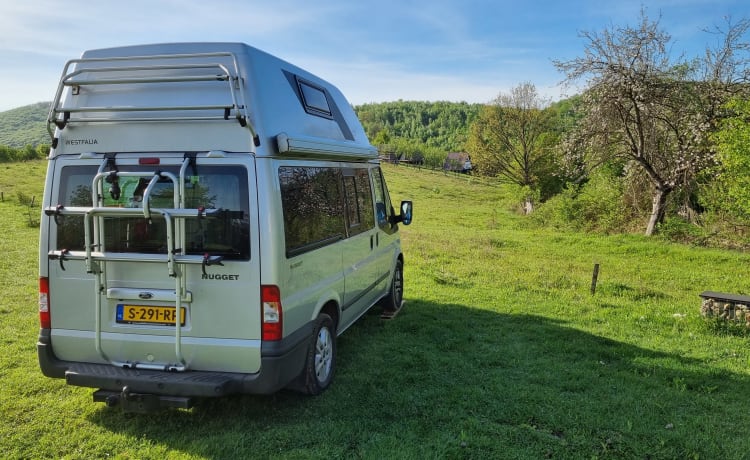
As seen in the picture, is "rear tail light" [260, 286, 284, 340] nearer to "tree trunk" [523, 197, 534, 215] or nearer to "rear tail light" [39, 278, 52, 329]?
"rear tail light" [39, 278, 52, 329]

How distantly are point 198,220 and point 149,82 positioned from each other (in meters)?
1.24

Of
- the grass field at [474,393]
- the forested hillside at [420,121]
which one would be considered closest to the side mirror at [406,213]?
the grass field at [474,393]

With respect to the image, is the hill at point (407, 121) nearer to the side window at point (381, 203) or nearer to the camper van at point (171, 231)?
the side window at point (381, 203)

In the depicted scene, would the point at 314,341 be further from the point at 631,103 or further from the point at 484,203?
the point at 484,203

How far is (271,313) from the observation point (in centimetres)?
402

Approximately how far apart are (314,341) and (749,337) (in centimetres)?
663

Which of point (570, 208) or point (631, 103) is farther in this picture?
point (570, 208)

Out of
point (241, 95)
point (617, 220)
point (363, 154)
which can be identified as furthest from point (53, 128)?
point (617, 220)

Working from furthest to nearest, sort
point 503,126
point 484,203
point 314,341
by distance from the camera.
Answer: point 503,126
point 484,203
point 314,341

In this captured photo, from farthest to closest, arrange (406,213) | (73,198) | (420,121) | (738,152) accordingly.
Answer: (420,121) < (738,152) < (406,213) < (73,198)

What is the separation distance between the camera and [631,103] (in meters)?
18.2

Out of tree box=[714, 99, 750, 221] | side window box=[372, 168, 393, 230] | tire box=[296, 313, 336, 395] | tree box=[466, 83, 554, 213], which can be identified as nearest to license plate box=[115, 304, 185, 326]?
tire box=[296, 313, 336, 395]

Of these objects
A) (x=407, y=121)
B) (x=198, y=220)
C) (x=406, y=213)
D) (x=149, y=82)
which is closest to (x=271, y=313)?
(x=198, y=220)

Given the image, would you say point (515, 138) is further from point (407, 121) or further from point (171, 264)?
point (407, 121)
